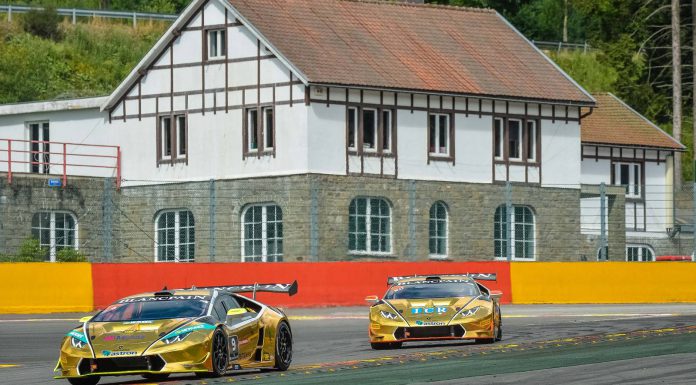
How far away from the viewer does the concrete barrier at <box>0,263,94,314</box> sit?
37531 mm

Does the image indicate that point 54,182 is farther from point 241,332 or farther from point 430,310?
point 241,332

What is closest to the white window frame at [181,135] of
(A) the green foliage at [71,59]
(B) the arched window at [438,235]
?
(B) the arched window at [438,235]

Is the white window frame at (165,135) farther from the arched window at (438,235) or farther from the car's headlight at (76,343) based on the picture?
the car's headlight at (76,343)

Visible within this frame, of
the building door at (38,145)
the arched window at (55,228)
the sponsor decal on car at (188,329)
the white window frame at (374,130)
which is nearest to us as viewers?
the sponsor decal on car at (188,329)

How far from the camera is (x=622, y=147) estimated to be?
6456 cm

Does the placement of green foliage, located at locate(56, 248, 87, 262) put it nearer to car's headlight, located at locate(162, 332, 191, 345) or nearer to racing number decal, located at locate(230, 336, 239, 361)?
racing number decal, located at locate(230, 336, 239, 361)

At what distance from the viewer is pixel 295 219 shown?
1951 inches

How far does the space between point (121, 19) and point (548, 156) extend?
31.3 metres

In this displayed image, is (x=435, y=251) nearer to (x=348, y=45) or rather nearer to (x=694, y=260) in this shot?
(x=348, y=45)

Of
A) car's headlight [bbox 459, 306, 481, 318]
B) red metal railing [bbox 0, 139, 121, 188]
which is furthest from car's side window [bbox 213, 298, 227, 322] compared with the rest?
red metal railing [bbox 0, 139, 121, 188]

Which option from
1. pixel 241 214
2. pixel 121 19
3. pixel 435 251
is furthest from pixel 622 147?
pixel 121 19

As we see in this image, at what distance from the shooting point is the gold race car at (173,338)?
20.7m

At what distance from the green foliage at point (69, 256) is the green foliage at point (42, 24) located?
32.6m

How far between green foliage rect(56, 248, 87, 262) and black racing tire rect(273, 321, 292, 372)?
23423mm
